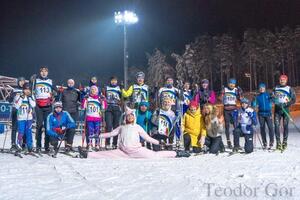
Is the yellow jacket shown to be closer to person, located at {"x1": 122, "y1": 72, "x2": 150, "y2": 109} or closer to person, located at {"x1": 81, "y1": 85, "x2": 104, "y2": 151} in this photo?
person, located at {"x1": 122, "y1": 72, "x2": 150, "y2": 109}

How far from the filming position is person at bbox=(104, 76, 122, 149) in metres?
10.5

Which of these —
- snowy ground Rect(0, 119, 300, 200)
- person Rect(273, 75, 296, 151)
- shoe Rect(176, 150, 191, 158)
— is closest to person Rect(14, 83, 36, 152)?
snowy ground Rect(0, 119, 300, 200)

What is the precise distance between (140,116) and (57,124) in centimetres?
A: 198

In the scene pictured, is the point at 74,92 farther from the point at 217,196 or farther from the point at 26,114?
the point at 217,196

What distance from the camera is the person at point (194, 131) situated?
377 inches

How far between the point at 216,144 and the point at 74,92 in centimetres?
359

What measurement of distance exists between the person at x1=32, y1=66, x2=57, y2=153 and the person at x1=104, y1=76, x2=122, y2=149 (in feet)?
4.69

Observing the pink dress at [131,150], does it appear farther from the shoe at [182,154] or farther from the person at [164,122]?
the person at [164,122]

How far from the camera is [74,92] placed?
33.7 feet

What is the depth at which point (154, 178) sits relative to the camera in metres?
6.34

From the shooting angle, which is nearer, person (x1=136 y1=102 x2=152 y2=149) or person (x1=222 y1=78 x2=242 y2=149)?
person (x1=136 y1=102 x2=152 y2=149)

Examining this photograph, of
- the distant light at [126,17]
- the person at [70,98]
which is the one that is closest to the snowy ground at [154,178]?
the person at [70,98]

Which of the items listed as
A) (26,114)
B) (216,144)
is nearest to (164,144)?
(216,144)

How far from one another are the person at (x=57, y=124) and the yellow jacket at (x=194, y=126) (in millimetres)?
2561
